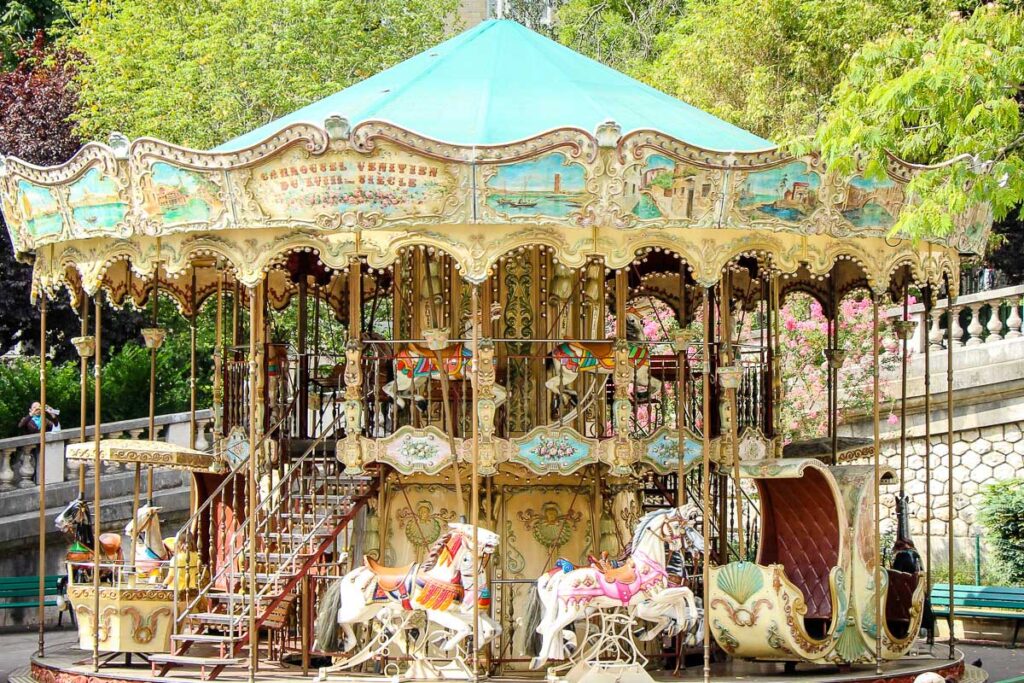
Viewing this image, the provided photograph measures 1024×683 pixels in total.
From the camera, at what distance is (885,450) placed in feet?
83.5

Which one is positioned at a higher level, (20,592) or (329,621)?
(329,621)

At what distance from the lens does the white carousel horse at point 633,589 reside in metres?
14.1

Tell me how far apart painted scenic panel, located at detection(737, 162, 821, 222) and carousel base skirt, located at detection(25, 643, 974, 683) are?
13.3 ft

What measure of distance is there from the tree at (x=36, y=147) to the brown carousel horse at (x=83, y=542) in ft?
35.7

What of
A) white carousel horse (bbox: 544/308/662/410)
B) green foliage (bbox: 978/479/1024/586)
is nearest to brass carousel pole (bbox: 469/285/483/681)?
white carousel horse (bbox: 544/308/662/410)

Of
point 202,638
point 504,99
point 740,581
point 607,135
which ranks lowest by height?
point 202,638

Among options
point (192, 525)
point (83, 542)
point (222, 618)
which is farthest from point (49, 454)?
point (222, 618)

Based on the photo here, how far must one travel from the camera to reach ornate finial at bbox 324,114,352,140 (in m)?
13.6

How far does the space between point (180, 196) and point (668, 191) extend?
419 centimetres

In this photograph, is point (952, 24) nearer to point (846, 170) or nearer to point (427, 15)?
point (846, 170)

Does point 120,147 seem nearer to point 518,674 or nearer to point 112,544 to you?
point 112,544

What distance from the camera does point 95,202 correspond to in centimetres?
1505

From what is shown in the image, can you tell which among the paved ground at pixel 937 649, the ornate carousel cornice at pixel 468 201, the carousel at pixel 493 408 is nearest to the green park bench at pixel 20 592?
the paved ground at pixel 937 649

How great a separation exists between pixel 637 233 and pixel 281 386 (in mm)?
5115
